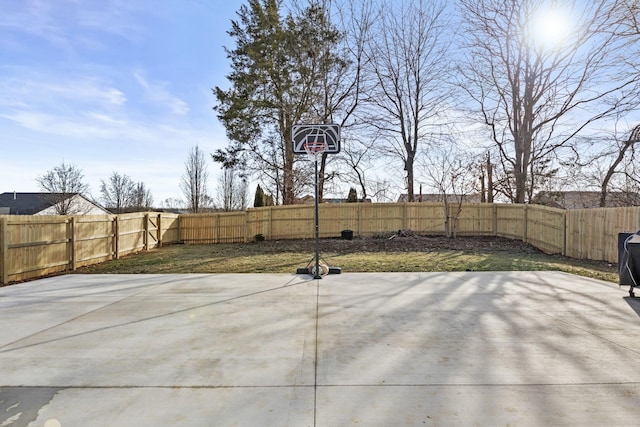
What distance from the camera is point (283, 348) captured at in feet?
9.98

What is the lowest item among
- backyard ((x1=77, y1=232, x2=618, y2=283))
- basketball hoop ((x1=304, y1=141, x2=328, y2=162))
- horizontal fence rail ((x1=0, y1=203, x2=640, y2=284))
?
backyard ((x1=77, y1=232, x2=618, y2=283))

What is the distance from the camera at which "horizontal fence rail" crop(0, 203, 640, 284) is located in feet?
25.2

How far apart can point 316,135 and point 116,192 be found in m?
39.0

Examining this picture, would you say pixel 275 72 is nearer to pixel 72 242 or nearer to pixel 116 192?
pixel 72 242

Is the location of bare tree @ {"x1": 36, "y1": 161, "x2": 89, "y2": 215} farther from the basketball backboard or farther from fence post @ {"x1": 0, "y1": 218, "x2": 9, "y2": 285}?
the basketball backboard

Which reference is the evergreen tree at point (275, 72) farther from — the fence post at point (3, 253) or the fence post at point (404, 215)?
the fence post at point (3, 253)

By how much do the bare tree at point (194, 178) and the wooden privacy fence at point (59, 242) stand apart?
65.6 feet

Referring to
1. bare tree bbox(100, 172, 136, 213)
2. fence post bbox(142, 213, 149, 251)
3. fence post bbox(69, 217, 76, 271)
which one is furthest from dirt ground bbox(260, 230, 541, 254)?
bare tree bbox(100, 172, 136, 213)

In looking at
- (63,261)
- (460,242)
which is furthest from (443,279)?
(63,261)

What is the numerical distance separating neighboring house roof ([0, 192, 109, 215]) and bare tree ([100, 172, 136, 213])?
666cm

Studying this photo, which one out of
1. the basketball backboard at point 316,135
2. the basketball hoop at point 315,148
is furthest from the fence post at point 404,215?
the basketball hoop at point 315,148

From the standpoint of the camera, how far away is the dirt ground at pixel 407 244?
12629 millimetres

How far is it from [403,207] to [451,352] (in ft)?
44.1

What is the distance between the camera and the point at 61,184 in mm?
24656
